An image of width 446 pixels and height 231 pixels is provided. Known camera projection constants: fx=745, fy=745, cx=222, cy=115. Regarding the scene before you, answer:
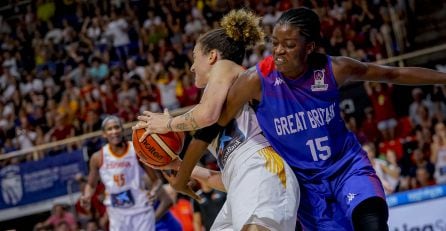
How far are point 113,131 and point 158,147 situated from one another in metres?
3.28

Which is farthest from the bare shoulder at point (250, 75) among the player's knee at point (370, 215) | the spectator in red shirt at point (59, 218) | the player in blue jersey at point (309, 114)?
the spectator in red shirt at point (59, 218)

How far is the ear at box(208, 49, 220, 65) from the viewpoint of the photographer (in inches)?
165

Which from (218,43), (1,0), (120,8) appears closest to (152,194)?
(218,43)

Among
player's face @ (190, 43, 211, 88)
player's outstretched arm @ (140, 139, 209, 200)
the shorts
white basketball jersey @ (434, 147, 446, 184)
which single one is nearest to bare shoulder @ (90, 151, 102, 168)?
player's outstretched arm @ (140, 139, 209, 200)

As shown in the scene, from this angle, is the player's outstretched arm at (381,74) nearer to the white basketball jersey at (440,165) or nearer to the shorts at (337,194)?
→ the shorts at (337,194)

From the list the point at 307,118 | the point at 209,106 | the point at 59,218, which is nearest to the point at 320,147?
the point at 307,118

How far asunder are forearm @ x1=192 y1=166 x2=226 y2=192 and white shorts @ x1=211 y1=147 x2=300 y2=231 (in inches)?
19.9

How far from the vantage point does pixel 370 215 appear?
149 inches

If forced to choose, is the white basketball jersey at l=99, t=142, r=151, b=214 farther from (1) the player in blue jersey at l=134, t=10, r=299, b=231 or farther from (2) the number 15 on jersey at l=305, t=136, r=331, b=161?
(2) the number 15 on jersey at l=305, t=136, r=331, b=161

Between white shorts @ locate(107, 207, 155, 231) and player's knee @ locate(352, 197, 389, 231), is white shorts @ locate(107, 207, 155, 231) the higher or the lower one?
the lower one

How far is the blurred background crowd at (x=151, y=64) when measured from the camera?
1078 centimetres

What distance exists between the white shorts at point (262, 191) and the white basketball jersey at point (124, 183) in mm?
3772

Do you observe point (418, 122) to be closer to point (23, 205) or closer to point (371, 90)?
point (371, 90)

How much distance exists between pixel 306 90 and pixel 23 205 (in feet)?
Answer: 28.6
